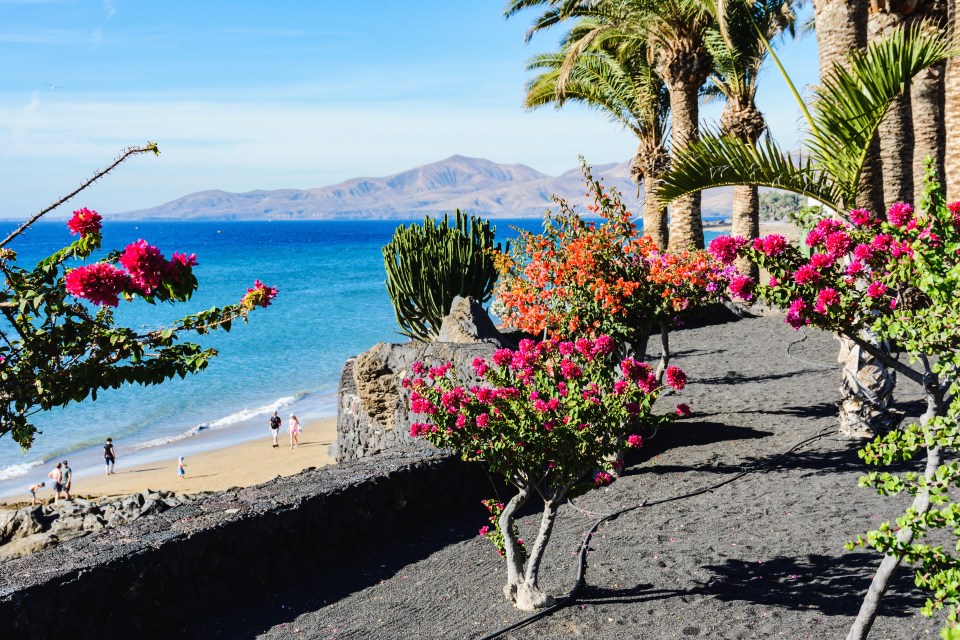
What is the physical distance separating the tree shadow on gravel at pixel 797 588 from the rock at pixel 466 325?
804cm

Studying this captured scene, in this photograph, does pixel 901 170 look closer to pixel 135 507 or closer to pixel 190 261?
pixel 190 261

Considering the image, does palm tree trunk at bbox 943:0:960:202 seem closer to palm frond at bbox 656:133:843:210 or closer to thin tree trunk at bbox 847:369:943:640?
palm frond at bbox 656:133:843:210

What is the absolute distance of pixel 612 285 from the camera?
35.2 feet

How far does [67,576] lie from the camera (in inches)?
257

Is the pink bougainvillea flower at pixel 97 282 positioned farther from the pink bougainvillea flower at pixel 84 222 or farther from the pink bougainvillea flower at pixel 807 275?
the pink bougainvillea flower at pixel 807 275

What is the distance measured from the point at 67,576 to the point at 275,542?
6.51 ft

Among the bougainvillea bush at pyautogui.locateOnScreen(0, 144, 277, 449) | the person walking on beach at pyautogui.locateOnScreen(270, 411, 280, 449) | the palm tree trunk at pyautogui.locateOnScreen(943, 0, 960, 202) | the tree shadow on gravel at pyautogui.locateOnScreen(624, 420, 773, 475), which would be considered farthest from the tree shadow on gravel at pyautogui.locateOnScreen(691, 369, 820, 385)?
the person walking on beach at pyautogui.locateOnScreen(270, 411, 280, 449)

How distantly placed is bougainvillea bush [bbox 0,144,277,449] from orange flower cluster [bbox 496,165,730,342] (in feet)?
19.0

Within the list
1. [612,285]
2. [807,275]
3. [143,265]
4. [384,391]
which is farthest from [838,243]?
[384,391]

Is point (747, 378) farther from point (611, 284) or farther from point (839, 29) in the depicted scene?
point (839, 29)

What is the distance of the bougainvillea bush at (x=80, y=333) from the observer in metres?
5.00

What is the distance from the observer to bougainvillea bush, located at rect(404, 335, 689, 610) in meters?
6.56

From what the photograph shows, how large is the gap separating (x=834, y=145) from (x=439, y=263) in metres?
12.1

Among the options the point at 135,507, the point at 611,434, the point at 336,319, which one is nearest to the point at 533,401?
the point at 611,434
